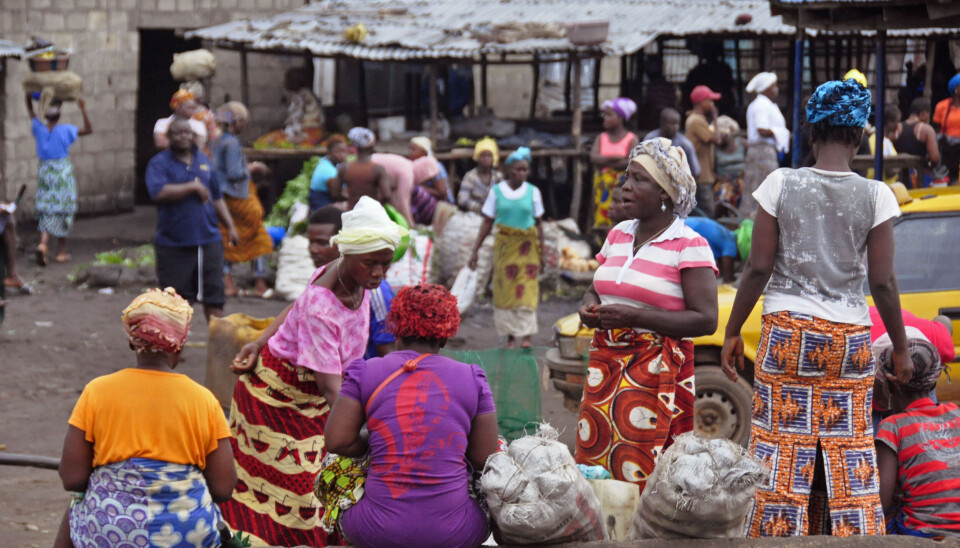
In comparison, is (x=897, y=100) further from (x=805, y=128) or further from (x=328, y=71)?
(x=328, y=71)

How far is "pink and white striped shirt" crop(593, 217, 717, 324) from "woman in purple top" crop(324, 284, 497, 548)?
0.92 metres

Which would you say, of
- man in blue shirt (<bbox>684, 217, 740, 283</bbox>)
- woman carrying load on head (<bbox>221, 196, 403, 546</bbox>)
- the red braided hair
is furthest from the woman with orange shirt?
the red braided hair

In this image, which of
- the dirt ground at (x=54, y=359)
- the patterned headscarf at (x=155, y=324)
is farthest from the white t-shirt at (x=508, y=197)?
the patterned headscarf at (x=155, y=324)

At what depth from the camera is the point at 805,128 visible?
14.5 meters

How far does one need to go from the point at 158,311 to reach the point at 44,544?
2.47 m

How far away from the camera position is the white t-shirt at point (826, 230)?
378 centimetres

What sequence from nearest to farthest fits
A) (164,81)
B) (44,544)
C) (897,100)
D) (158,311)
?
(158,311) → (44,544) → (897,100) → (164,81)

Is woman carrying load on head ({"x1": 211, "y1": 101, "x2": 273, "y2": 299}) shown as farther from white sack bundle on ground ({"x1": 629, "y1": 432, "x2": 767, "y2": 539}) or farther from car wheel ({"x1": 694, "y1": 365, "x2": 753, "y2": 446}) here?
white sack bundle on ground ({"x1": 629, "y1": 432, "x2": 767, "y2": 539})

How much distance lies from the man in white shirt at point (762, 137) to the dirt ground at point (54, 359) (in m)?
2.28

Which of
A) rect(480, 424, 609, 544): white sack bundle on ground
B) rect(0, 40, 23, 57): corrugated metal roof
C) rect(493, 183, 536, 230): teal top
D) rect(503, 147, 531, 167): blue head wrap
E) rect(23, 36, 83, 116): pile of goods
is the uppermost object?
rect(0, 40, 23, 57): corrugated metal roof

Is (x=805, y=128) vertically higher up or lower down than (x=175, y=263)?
higher up

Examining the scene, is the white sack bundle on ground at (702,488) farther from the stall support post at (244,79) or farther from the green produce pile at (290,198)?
the stall support post at (244,79)

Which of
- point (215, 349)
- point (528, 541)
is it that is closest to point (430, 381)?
point (528, 541)

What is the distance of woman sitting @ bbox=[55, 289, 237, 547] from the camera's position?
3336 millimetres
